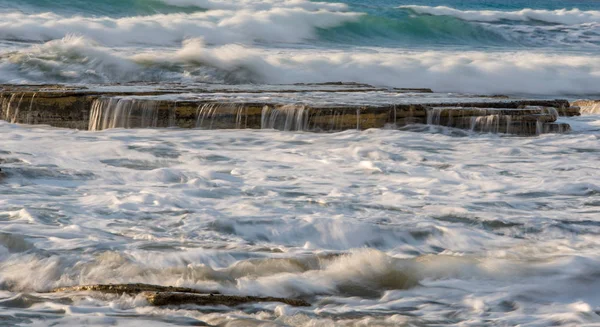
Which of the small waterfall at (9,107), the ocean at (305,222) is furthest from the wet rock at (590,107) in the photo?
the small waterfall at (9,107)

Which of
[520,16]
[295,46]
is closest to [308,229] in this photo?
[295,46]

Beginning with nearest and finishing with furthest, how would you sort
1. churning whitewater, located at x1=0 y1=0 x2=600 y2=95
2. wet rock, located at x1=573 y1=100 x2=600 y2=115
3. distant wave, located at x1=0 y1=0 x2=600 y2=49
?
wet rock, located at x1=573 y1=100 x2=600 y2=115 < churning whitewater, located at x1=0 y1=0 x2=600 y2=95 < distant wave, located at x1=0 y1=0 x2=600 y2=49

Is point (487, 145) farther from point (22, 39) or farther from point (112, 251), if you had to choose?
point (22, 39)

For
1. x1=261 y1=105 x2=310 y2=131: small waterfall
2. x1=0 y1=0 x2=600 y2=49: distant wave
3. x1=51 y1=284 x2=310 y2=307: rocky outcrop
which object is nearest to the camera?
x1=51 y1=284 x2=310 y2=307: rocky outcrop

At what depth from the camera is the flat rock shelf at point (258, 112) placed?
7031 mm

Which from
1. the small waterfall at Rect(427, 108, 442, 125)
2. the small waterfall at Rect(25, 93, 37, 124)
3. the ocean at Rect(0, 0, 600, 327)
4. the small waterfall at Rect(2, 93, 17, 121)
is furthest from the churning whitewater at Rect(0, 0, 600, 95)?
the small waterfall at Rect(427, 108, 442, 125)

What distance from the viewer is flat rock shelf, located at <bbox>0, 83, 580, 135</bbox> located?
703 centimetres

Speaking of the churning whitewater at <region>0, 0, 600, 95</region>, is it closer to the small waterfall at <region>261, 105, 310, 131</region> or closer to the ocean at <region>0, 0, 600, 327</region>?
the ocean at <region>0, 0, 600, 327</region>

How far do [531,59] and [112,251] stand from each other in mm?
13608

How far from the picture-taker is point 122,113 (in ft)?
23.7

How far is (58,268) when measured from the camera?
3.39 meters

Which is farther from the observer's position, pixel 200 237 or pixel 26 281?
pixel 200 237

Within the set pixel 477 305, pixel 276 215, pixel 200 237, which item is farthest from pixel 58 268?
pixel 477 305

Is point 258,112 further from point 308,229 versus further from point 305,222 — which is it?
point 308,229
